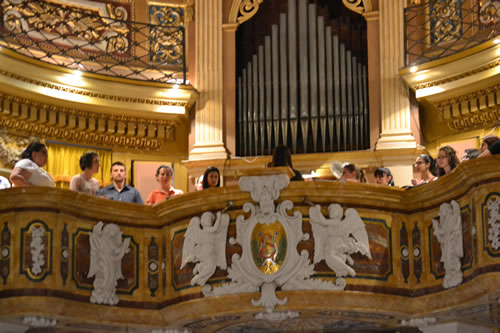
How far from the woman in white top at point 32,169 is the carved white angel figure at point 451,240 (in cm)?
322

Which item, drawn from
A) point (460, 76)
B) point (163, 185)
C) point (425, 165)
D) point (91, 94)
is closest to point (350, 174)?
point (425, 165)

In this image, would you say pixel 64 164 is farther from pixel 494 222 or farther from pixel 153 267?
pixel 494 222

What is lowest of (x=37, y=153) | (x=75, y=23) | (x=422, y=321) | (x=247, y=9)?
(x=422, y=321)

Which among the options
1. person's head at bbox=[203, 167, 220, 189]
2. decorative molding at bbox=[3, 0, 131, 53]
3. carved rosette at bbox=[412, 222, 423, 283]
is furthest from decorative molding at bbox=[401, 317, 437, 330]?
decorative molding at bbox=[3, 0, 131, 53]

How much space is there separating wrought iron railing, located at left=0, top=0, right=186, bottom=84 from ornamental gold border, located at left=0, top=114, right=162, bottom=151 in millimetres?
692

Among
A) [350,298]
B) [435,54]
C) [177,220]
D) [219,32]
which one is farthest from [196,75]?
[350,298]

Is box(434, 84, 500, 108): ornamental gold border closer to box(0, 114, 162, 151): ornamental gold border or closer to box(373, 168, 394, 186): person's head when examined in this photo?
box(373, 168, 394, 186): person's head

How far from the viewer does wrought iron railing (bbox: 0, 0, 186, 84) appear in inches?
488

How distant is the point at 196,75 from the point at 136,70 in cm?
67

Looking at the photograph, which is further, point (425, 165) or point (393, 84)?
point (393, 84)

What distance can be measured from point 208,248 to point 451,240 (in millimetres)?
1915

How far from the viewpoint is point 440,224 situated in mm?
8930

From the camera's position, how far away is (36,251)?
9086 mm

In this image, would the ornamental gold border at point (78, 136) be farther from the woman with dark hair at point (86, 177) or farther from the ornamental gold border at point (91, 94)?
the woman with dark hair at point (86, 177)
